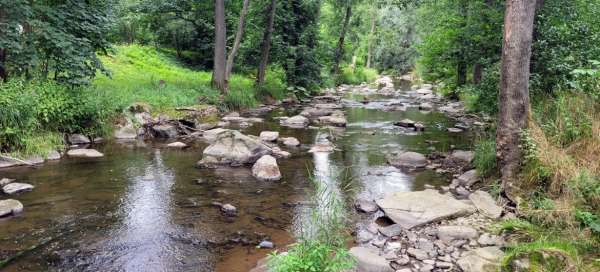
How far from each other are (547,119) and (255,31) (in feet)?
58.7

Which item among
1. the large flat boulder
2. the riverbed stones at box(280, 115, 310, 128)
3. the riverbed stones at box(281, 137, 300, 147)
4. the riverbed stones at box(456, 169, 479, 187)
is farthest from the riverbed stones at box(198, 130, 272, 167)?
the riverbed stones at box(280, 115, 310, 128)

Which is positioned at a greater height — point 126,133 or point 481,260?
point 126,133

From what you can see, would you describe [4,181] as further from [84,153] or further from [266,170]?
[266,170]

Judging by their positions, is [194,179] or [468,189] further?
[194,179]

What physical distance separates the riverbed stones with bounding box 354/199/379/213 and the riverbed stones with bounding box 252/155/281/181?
2198mm

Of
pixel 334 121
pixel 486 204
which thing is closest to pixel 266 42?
pixel 334 121

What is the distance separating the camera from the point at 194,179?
9.01 meters

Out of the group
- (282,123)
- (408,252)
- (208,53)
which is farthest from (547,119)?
(208,53)

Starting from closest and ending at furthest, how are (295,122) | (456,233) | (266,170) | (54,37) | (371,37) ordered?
(456,233)
(266,170)
(54,37)
(295,122)
(371,37)

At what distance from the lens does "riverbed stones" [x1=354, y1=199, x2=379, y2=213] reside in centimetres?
723

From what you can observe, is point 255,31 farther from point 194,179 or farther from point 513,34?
point 513,34

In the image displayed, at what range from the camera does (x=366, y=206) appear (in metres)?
7.33

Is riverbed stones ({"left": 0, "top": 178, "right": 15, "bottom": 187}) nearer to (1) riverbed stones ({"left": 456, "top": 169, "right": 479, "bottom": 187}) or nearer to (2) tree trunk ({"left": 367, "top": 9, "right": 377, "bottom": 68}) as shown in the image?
(1) riverbed stones ({"left": 456, "top": 169, "right": 479, "bottom": 187})

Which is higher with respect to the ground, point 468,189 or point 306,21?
point 306,21
